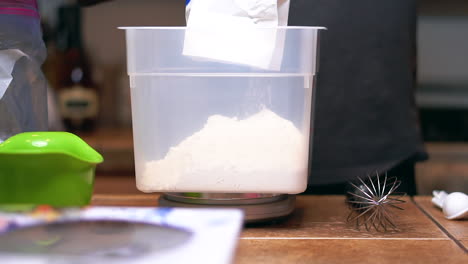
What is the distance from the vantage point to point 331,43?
40.9 inches

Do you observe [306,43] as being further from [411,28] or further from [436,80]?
[436,80]

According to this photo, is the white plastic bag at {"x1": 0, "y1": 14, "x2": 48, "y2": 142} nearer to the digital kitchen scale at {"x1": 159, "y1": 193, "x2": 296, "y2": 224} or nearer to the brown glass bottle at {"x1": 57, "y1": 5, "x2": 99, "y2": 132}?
the digital kitchen scale at {"x1": 159, "y1": 193, "x2": 296, "y2": 224}

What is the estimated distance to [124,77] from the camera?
6.39 feet

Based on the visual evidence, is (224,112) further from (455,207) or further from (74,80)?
(74,80)

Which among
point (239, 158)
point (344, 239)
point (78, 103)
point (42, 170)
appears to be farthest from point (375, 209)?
point (78, 103)

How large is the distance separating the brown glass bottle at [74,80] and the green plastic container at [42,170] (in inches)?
49.4

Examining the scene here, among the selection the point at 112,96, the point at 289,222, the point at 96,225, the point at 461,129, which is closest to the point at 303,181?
the point at 289,222

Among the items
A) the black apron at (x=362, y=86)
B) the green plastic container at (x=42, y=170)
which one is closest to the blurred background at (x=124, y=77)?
the black apron at (x=362, y=86)

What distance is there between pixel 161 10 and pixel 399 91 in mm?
1038

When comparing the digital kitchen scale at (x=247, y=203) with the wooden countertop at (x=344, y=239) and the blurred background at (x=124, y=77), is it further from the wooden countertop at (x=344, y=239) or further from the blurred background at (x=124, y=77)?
the blurred background at (x=124, y=77)

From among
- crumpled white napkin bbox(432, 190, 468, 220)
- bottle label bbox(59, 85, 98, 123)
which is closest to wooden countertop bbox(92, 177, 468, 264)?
crumpled white napkin bbox(432, 190, 468, 220)

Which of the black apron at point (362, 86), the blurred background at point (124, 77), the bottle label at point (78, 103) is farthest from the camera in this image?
the bottle label at point (78, 103)

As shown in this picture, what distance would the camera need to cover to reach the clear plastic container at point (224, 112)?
26.5 inches

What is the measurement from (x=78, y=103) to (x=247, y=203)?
1.26 meters
